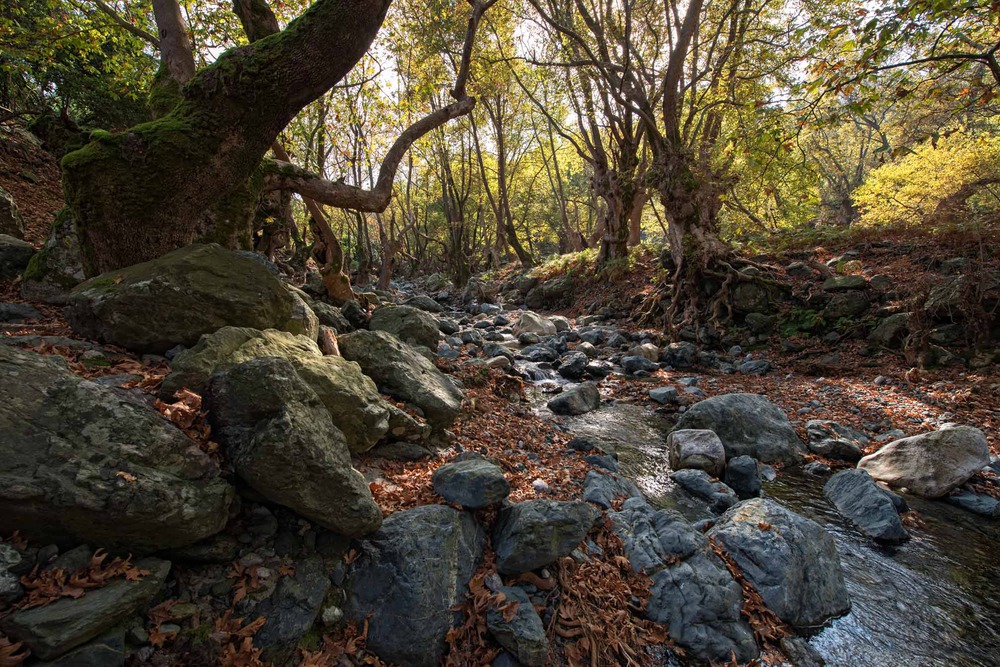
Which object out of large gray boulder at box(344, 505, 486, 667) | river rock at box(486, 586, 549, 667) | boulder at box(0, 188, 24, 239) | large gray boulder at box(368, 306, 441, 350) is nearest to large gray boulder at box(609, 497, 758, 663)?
river rock at box(486, 586, 549, 667)

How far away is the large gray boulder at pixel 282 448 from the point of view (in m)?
2.77

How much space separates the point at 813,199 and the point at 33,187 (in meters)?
19.2

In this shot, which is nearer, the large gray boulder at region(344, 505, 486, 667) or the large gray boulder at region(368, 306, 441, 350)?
the large gray boulder at region(344, 505, 486, 667)

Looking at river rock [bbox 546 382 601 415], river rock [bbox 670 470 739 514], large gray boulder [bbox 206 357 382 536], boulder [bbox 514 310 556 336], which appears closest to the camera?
large gray boulder [bbox 206 357 382 536]

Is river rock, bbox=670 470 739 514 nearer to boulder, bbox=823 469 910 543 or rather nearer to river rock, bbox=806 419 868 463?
boulder, bbox=823 469 910 543

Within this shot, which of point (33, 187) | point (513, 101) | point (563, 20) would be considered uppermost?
point (513, 101)

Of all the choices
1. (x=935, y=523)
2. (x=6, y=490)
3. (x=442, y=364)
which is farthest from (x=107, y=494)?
(x=935, y=523)

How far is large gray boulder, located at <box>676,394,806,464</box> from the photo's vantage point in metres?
6.35

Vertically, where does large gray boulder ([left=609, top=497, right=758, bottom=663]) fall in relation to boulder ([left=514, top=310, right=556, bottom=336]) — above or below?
below

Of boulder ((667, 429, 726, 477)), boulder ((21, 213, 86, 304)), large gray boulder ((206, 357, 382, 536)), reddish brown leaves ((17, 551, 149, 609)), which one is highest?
boulder ((21, 213, 86, 304))

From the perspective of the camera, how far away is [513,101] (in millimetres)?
25812

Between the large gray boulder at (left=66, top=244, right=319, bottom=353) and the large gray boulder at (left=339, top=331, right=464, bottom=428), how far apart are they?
1.11m

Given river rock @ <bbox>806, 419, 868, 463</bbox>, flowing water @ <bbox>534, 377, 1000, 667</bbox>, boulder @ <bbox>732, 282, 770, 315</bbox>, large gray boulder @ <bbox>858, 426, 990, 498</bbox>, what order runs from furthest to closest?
boulder @ <bbox>732, 282, 770, 315</bbox>
river rock @ <bbox>806, 419, 868, 463</bbox>
large gray boulder @ <bbox>858, 426, 990, 498</bbox>
flowing water @ <bbox>534, 377, 1000, 667</bbox>

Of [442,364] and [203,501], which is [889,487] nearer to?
[442,364]
